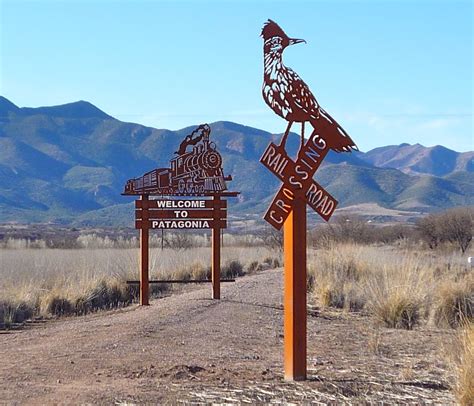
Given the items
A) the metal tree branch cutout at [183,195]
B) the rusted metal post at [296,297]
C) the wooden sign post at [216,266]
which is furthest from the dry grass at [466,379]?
the metal tree branch cutout at [183,195]

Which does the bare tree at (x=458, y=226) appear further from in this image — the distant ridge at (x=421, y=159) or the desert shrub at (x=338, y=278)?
the distant ridge at (x=421, y=159)

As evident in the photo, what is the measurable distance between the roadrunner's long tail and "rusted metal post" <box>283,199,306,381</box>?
0.71 metres

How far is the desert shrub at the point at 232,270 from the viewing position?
2634cm

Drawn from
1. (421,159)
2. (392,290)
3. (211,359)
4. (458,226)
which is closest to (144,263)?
(392,290)

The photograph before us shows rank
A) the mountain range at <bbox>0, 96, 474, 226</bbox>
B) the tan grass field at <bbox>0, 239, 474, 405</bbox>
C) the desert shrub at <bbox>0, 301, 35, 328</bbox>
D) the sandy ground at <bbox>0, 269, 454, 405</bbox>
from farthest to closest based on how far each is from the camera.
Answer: the mountain range at <bbox>0, 96, 474, 226</bbox>
the desert shrub at <bbox>0, 301, 35, 328</bbox>
the tan grass field at <bbox>0, 239, 474, 405</bbox>
the sandy ground at <bbox>0, 269, 454, 405</bbox>

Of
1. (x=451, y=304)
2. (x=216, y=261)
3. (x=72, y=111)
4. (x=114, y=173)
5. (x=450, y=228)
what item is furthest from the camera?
(x=72, y=111)

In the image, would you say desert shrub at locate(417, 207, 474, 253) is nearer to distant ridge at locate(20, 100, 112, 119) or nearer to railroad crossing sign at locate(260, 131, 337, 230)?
railroad crossing sign at locate(260, 131, 337, 230)

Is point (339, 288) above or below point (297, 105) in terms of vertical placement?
below

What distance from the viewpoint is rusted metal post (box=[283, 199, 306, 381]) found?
33.5 feet

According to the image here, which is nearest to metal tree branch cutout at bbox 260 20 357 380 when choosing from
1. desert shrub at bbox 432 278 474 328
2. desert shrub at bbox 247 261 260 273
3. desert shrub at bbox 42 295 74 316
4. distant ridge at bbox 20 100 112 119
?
desert shrub at bbox 432 278 474 328

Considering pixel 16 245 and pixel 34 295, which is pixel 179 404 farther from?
pixel 16 245

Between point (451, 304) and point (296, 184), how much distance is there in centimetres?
751

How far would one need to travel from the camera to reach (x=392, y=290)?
53.1 feet

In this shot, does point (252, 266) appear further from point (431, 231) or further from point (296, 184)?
point (296, 184)
